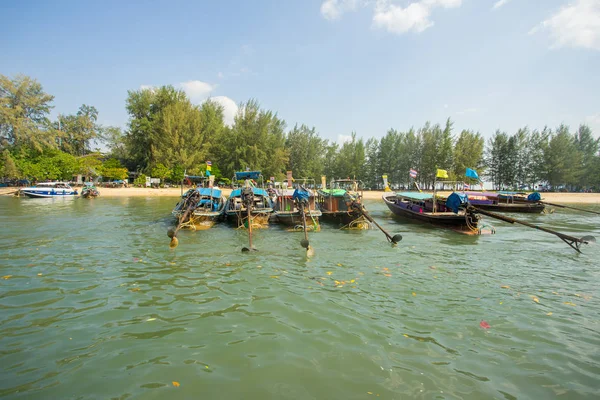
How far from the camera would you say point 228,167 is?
178ft

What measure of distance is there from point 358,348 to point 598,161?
2880 inches

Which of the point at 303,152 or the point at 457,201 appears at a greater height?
the point at 303,152

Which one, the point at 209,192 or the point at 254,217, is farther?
the point at 209,192

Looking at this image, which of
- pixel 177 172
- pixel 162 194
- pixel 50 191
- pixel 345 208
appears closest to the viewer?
pixel 345 208

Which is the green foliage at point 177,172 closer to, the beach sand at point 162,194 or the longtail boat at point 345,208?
the beach sand at point 162,194

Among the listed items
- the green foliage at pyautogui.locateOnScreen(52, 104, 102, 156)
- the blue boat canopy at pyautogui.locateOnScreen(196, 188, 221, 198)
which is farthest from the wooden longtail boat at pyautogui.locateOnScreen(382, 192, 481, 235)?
the green foliage at pyautogui.locateOnScreen(52, 104, 102, 156)

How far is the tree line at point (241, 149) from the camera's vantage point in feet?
151

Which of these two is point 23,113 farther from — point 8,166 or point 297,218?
point 297,218

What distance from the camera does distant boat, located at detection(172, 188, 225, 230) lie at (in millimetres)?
14375

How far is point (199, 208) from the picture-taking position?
15.7m

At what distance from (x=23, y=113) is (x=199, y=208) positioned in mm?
52982

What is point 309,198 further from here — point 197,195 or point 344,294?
point 344,294

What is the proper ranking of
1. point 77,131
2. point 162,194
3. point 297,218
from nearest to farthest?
point 297,218, point 162,194, point 77,131

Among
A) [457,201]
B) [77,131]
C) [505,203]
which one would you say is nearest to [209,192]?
[457,201]
